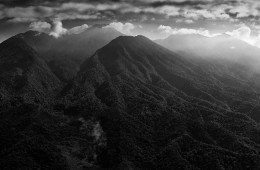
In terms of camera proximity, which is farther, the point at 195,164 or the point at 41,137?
the point at 41,137

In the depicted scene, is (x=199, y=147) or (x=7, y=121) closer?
(x=199, y=147)

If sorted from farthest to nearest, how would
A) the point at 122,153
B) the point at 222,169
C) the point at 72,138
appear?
the point at 72,138, the point at 122,153, the point at 222,169

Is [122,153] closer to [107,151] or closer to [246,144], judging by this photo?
[107,151]

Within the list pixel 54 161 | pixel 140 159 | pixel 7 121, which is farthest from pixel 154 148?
pixel 7 121

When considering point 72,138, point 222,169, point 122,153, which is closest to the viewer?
point 222,169

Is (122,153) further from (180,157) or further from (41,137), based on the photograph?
(41,137)

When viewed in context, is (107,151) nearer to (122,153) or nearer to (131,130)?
(122,153)

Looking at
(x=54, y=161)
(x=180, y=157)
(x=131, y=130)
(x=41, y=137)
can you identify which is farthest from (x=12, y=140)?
(x=180, y=157)
